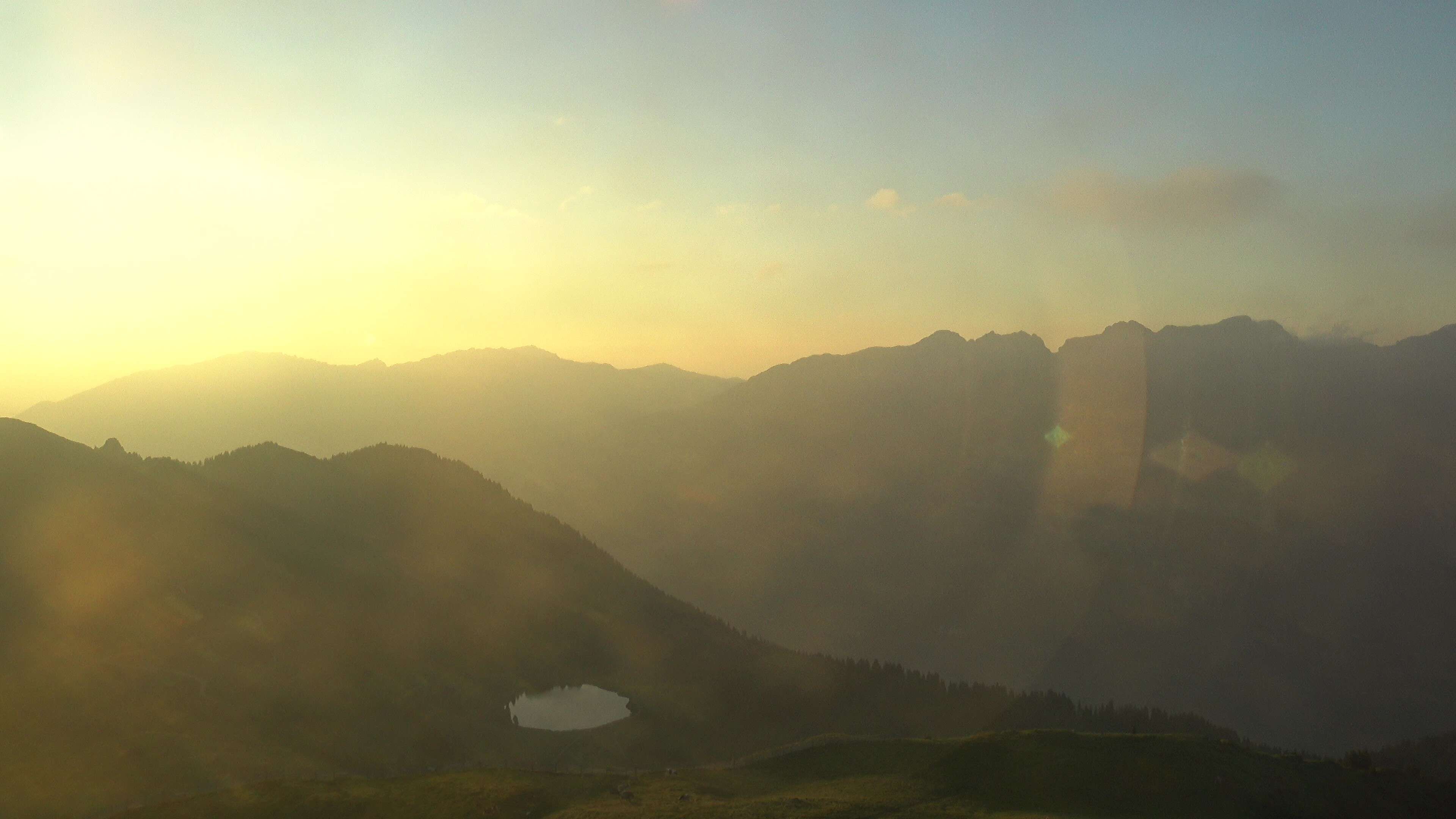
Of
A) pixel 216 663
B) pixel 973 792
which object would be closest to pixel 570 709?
pixel 216 663

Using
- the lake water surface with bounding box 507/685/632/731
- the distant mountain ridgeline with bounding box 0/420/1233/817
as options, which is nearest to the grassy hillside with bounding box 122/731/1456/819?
the distant mountain ridgeline with bounding box 0/420/1233/817

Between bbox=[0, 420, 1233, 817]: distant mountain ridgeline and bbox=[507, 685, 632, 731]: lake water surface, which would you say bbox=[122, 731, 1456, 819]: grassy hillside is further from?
bbox=[507, 685, 632, 731]: lake water surface

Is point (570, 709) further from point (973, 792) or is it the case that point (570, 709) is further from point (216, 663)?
point (973, 792)

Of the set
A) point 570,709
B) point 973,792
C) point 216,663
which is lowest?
point 570,709

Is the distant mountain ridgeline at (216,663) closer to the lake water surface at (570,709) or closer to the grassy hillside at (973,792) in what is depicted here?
the lake water surface at (570,709)

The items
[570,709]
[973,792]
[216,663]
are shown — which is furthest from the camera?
[570,709]

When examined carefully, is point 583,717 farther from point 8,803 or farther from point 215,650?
point 8,803

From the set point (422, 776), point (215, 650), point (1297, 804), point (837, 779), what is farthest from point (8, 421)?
point (1297, 804)

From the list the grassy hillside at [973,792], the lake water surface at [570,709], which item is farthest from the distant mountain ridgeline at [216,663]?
the grassy hillside at [973,792]
